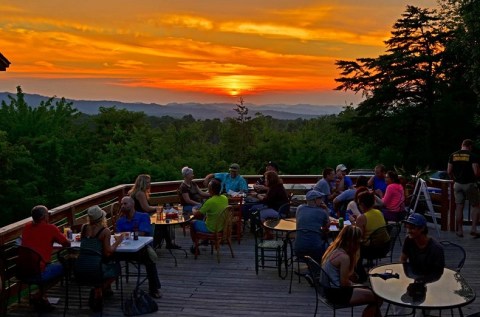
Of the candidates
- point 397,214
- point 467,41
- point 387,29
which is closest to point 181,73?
point 387,29

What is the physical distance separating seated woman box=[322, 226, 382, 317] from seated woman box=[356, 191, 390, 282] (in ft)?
4.85

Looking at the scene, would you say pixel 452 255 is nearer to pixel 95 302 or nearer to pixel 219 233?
pixel 219 233

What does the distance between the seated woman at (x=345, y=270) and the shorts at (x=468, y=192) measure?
5393 millimetres

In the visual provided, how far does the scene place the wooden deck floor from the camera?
632cm

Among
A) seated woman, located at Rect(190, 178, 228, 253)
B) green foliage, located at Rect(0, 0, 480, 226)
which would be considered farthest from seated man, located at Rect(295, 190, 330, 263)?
green foliage, located at Rect(0, 0, 480, 226)

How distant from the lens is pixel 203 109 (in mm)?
76750

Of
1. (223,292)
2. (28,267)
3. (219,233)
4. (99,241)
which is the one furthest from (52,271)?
(219,233)

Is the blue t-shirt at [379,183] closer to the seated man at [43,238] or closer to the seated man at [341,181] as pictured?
the seated man at [341,181]

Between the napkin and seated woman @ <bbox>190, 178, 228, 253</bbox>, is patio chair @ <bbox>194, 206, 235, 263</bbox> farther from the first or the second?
the napkin

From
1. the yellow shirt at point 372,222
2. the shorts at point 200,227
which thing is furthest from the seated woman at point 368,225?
the shorts at point 200,227

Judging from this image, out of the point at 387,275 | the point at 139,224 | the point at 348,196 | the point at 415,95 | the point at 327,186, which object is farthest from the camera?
the point at 415,95

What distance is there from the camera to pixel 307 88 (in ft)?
94.3

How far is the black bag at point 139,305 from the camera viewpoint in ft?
20.4

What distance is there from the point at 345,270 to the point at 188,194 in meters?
5.41
